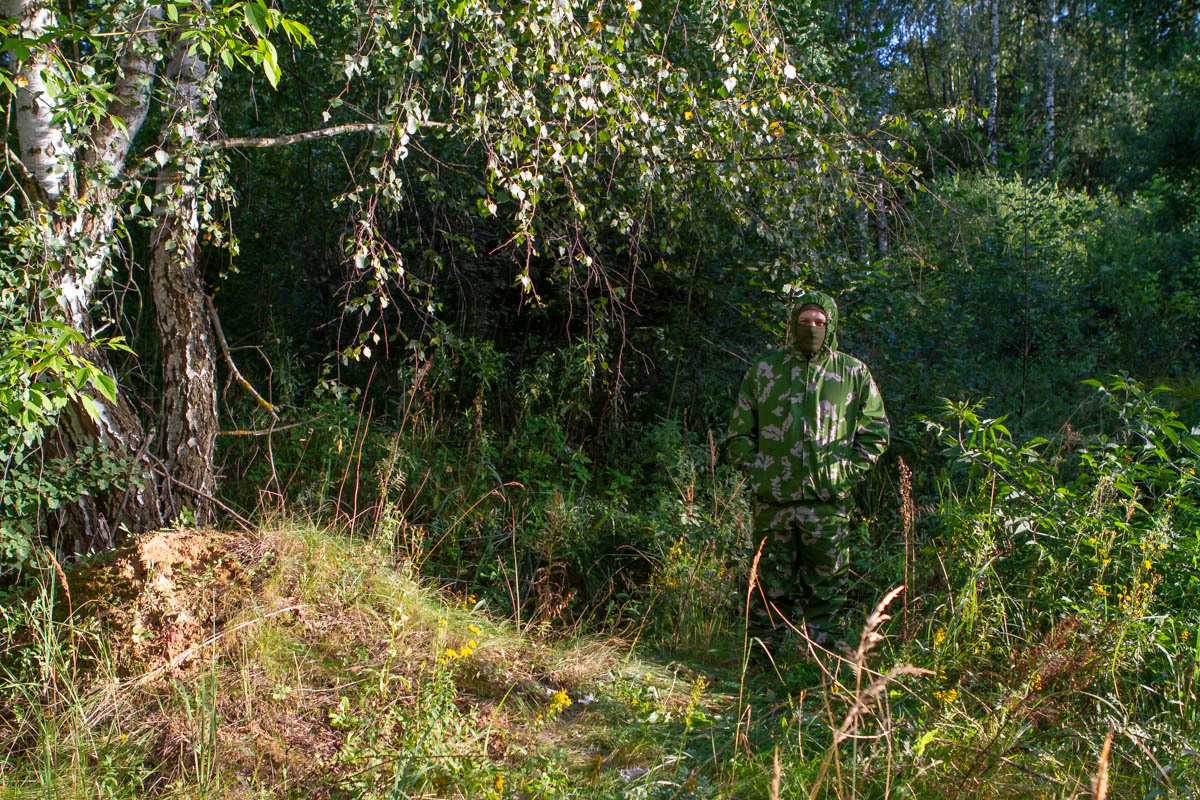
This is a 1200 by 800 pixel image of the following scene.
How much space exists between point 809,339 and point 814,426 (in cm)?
42

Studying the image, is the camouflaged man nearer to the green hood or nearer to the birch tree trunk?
the green hood

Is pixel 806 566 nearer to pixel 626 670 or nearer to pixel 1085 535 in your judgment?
pixel 626 670

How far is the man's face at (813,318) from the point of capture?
166 inches

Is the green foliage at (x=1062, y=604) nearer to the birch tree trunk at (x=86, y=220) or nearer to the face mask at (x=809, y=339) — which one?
the face mask at (x=809, y=339)

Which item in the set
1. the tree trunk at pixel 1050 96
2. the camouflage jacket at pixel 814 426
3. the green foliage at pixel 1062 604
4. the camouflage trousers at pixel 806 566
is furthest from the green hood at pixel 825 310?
the tree trunk at pixel 1050 96

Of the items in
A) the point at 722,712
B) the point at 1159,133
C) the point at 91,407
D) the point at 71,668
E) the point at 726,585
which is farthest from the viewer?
the point at 1159,133

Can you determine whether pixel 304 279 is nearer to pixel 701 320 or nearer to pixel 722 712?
pixel 701 320

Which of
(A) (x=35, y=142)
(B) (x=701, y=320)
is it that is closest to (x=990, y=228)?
(B) (x=701, y=320)

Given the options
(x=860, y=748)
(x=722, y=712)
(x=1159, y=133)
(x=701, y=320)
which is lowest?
(x=722, y=712)

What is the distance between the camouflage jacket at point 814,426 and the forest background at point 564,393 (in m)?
0.30

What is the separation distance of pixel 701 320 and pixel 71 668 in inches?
203

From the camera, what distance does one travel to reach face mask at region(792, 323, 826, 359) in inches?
166

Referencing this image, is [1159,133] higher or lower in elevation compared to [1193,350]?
higher

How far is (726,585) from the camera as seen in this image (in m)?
4.87
